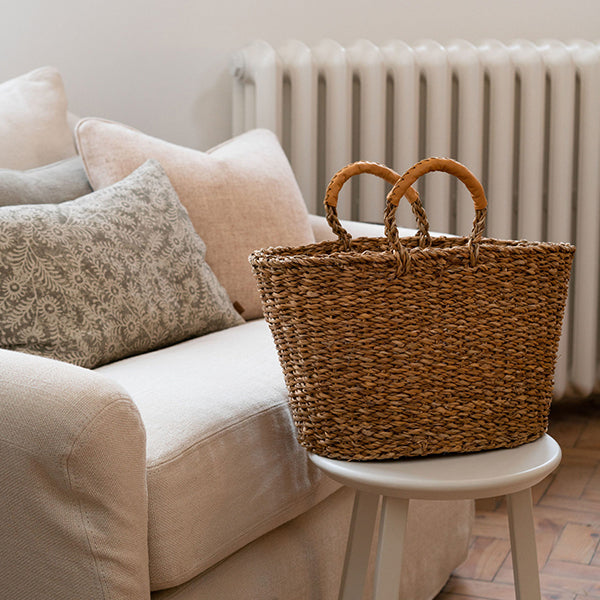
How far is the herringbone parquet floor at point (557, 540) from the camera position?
1.47 metres

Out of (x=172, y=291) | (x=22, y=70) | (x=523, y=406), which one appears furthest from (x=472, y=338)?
(x=22, y=70)

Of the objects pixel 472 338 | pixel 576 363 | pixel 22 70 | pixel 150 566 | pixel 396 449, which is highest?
pixel 22 70

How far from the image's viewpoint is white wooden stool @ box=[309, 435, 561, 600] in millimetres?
Result: 841

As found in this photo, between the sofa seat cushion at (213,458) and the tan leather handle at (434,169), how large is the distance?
0.34 meters

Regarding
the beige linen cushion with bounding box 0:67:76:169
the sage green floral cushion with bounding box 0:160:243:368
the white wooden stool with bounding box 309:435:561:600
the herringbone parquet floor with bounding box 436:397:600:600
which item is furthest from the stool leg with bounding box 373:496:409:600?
the beige linen cushion with bounding box 0:67:76:169

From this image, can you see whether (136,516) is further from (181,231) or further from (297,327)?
(181,231)

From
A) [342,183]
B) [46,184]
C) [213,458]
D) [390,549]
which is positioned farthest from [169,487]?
[46,184]

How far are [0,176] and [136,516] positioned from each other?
79cm

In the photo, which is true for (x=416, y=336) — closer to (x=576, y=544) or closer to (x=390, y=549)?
(x=390, y=549)

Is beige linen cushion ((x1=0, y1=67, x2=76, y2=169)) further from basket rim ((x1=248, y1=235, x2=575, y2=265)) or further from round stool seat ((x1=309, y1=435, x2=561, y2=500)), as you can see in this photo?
round stool seat ((x1=309, y1=435, x2=561, y2=500))

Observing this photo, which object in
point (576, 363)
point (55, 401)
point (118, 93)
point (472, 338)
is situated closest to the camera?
point (55, 401)

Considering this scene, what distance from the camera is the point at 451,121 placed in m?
2.33

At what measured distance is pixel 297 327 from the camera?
0.89 meters

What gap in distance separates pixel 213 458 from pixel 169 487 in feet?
0.25
